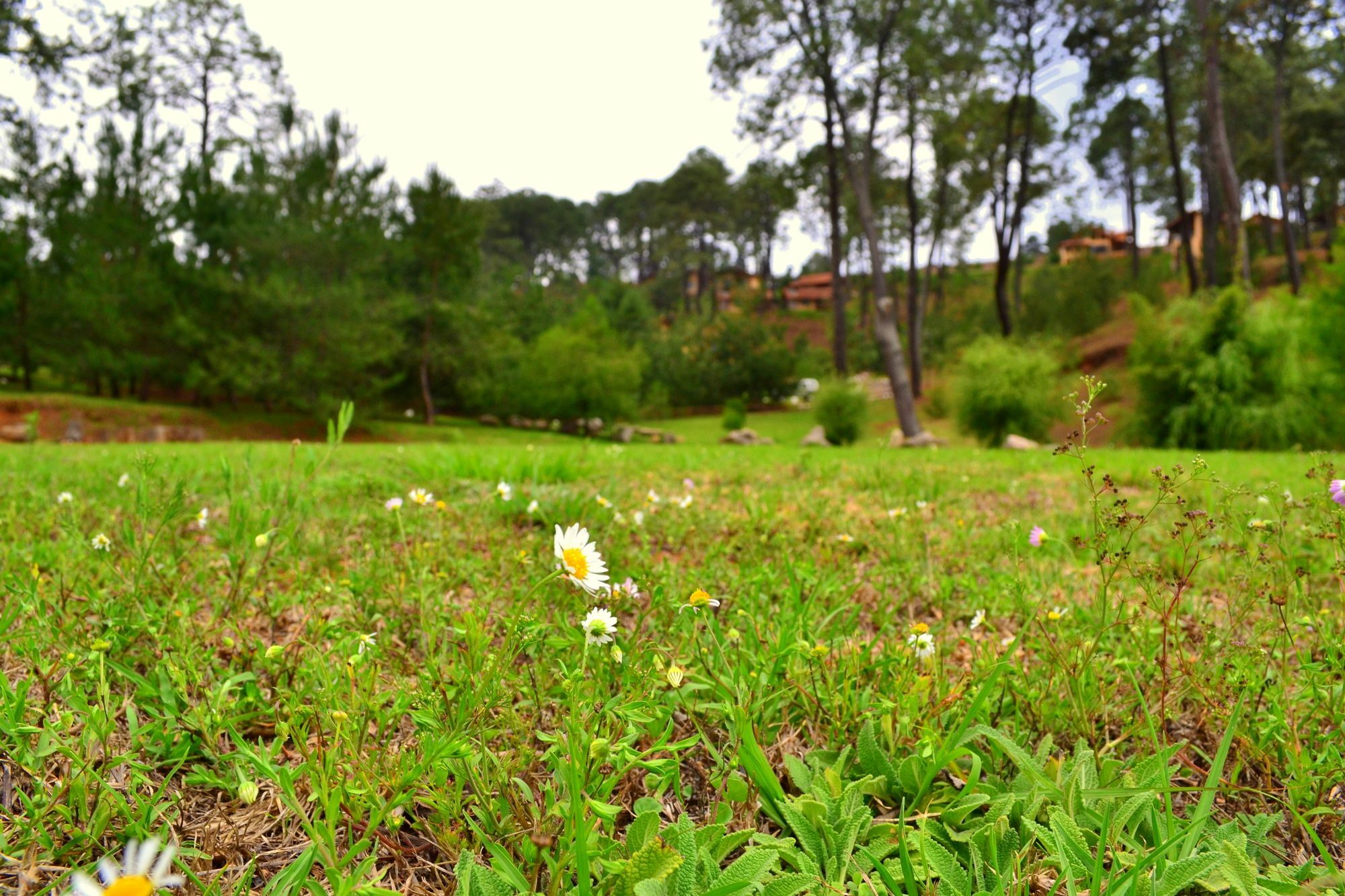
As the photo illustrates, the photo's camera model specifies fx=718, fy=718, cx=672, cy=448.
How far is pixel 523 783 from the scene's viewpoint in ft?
3.00

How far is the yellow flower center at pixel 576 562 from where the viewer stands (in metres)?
0.97

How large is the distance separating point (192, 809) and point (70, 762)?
0.19 meters

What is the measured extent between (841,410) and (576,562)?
15430 mm

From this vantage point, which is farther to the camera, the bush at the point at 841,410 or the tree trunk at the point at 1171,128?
the tree trunk at the point at 1171,128

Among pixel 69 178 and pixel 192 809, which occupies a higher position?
pixel 69 178

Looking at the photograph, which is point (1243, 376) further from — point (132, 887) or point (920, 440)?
point (132, 887)

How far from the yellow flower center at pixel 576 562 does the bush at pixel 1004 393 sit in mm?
13499

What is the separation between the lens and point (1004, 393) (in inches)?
512

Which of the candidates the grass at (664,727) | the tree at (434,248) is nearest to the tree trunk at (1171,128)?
the tree at (434,248)

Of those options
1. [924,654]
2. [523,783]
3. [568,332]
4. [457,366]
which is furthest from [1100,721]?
[568,332]

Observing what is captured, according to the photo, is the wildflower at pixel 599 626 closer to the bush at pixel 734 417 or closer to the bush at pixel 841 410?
the bush at pixel 841 410

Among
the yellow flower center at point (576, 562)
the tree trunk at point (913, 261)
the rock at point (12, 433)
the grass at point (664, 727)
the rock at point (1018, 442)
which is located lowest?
the rock at point (1018, 442)

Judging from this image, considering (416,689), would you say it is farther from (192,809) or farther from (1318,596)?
(1318,596)

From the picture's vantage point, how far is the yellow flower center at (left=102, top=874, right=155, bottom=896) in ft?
1.40
